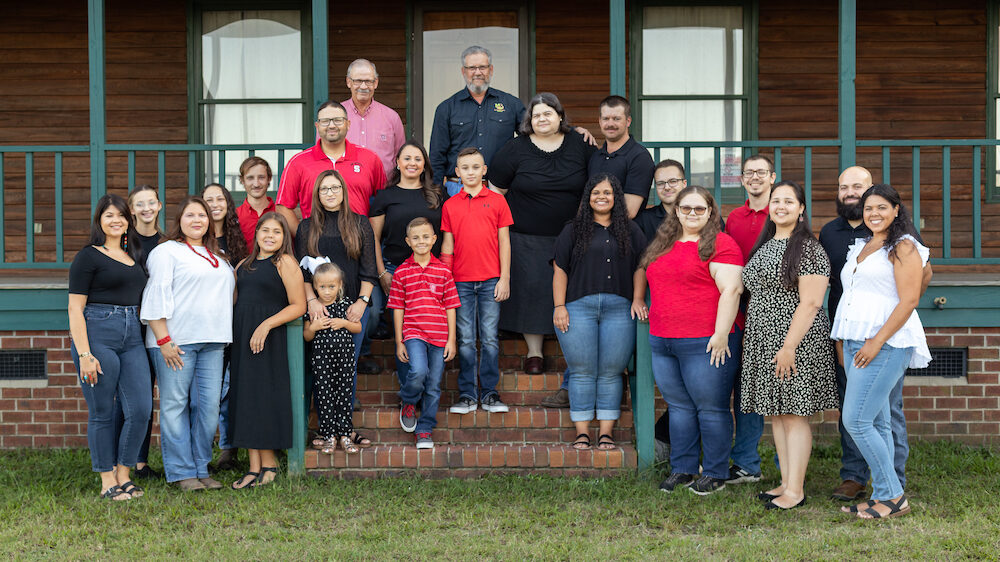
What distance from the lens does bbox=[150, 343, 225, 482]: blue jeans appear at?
524cm

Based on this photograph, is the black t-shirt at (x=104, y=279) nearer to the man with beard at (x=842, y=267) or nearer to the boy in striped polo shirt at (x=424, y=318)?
the boy in striped polo shirt at (x=424, y=318)

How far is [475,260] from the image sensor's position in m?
5.77

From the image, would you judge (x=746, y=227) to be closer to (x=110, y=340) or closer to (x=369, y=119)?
(x=369, y=119)

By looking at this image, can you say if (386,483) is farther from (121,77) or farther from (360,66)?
(121,77)

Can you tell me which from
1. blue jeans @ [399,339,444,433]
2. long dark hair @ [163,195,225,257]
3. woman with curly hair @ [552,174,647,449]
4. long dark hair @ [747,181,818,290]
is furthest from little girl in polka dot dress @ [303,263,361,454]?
long dark hair @ [747,181,818,290]

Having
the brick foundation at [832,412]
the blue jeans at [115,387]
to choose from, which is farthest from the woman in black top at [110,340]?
the brick foundation at [832,412]

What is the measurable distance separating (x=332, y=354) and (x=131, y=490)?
130cm

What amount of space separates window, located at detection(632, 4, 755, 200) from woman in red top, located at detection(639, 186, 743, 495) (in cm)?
394

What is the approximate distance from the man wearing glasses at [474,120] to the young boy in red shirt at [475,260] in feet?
1.69

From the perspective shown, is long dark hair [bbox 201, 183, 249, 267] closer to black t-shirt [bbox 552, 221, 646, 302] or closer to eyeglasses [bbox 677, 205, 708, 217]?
black t-shirt [bbox 552, 221, 646, 302]

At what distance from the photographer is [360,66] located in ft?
20.9

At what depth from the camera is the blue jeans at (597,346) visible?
→ 219 inches

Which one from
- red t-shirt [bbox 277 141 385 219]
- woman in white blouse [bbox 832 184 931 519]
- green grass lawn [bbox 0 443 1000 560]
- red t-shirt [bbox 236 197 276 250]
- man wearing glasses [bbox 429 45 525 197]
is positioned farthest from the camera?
man wearing glasses [bbox 429 45 525 197]

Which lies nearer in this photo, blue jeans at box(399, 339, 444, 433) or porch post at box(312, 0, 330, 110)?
blue jeans at box(399, 339, 444, 433)
